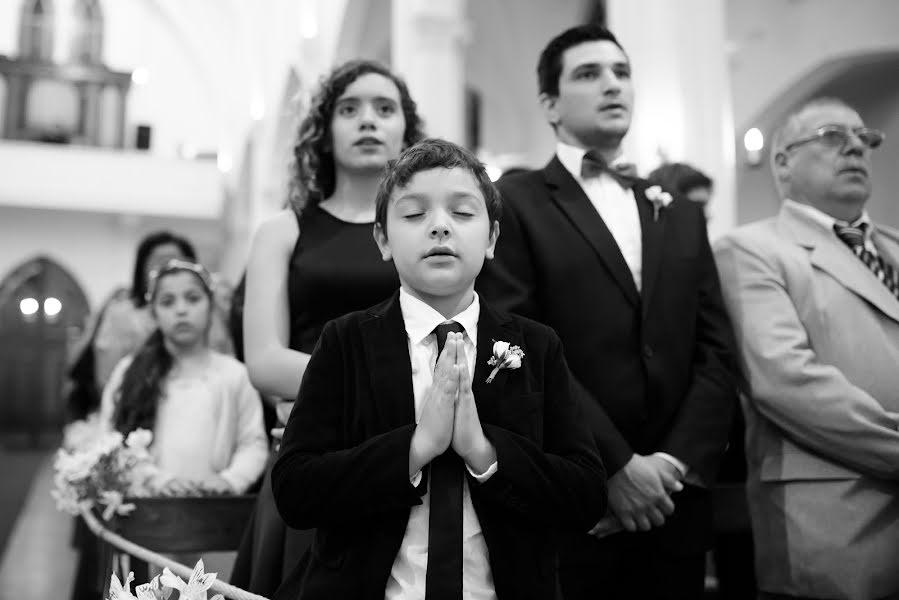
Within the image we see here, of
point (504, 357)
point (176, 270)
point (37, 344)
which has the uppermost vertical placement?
point (176, 270)

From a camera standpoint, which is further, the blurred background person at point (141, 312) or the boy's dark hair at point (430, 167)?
the blurred background person at point (141, 312)

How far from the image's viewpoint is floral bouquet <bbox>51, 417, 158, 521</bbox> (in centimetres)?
327

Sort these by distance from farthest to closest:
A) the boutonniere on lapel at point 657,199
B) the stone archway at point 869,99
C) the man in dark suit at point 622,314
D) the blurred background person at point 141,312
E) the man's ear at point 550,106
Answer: the stone archway at point 869,99
the blurred background person at point 141,312
the man's ear at point 550,106
the boutonniere on lapel at point 657,199
the man in dark suit at point 622,314

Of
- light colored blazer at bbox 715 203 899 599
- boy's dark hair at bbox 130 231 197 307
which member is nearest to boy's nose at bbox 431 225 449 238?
light colored blazer at bbox 715 203 899 599

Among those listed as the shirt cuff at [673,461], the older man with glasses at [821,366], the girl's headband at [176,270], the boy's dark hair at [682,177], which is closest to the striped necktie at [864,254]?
the older man with glasses at [821,366]

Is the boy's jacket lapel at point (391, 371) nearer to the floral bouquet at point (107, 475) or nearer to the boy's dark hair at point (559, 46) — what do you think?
the boy's dark hair at point (559, 46)

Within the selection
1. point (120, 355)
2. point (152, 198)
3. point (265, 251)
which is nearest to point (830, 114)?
point (265, 251)

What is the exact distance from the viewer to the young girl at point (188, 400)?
3.70m

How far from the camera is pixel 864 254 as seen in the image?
3.08m

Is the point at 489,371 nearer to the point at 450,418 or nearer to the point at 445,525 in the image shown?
the point at 450,418

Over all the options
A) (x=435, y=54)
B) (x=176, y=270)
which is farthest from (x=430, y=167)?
(x=435, y=54)

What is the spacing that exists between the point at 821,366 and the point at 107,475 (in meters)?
2.23

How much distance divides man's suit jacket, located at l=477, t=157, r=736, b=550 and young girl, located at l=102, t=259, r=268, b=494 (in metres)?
1.48

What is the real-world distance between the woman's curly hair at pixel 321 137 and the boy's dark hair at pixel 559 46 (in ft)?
1.33
